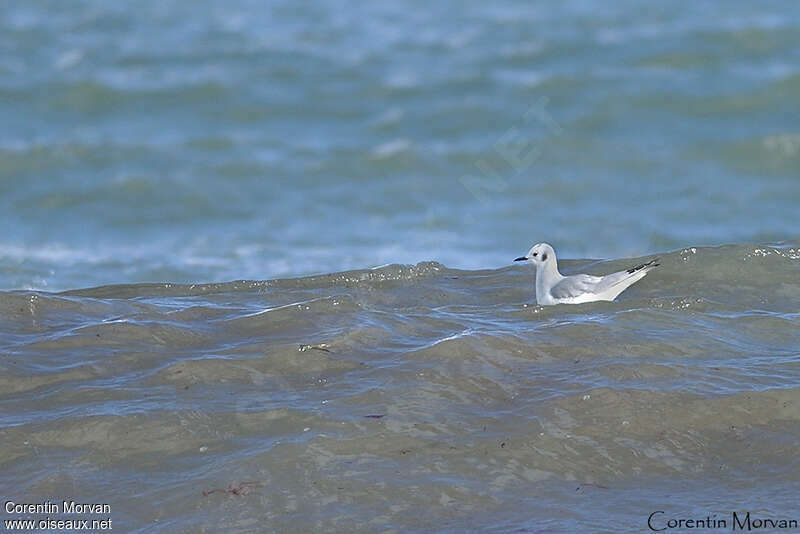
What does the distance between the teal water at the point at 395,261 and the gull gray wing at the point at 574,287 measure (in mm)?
294

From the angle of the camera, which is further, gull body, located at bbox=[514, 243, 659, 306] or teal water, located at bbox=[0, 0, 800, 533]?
gull body, located at bbox=[514, 243, 659, 306]

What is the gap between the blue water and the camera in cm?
1288

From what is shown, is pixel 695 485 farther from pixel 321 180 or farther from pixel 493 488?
pixel 321 180

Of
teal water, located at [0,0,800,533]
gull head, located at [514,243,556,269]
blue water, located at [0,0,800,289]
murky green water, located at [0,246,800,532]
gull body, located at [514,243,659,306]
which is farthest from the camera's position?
blue water, located at [0,0,800,289]

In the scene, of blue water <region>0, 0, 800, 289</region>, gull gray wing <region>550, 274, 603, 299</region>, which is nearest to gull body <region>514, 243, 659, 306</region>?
gull gray wing <region>550, 274, 603, 299</region>

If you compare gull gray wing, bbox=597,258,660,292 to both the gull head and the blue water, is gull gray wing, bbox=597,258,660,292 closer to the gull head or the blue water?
the gull head

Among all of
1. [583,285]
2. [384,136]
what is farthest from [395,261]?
[583,285]

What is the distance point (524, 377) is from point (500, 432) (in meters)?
0.60

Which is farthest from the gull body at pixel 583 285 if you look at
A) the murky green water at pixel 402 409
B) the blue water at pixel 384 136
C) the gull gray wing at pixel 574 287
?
the blue water at pixel 384 136

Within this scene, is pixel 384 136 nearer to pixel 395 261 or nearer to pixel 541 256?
pixel 395 261

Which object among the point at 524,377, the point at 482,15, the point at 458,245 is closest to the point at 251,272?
the point at 458,245

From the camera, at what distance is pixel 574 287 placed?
7.30m

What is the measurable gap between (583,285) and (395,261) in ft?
14.7

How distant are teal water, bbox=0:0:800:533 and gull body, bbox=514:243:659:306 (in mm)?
155
